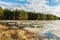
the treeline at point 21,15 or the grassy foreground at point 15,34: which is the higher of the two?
the treeline at point 21,15

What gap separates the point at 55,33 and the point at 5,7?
70cm

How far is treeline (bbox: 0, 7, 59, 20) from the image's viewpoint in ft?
5.42

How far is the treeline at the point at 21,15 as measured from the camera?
1653 mm

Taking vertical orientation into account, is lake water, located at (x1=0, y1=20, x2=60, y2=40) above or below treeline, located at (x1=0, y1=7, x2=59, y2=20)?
below

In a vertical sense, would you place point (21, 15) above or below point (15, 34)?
above

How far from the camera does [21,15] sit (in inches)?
66.3

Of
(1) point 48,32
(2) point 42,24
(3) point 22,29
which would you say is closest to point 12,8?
(3) point 22,29

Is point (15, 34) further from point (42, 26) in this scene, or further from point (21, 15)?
point (42, 26)

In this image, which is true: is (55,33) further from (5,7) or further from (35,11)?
(5,7)

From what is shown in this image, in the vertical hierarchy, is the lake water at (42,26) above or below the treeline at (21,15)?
below

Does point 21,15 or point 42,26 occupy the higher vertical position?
point 21,15

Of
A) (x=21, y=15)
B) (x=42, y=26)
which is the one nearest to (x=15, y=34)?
(x=21, y=15)

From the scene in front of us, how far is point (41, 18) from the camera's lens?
5.64ft

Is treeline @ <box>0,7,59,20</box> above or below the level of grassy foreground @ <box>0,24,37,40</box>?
above
